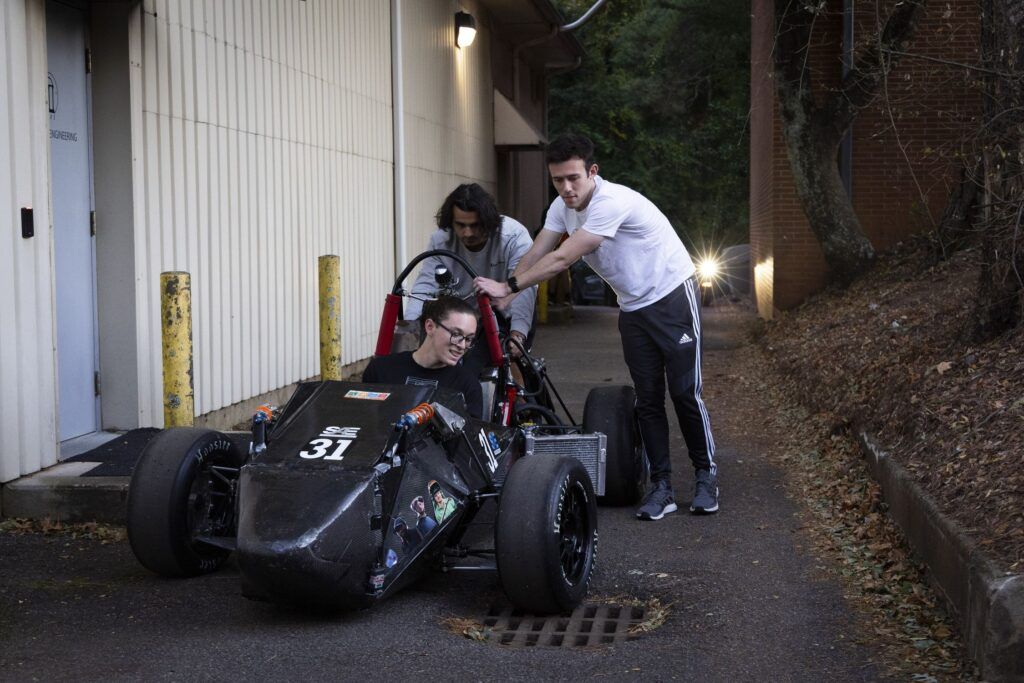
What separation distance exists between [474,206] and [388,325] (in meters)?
0.93

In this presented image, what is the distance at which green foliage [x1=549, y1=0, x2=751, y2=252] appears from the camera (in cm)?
3241

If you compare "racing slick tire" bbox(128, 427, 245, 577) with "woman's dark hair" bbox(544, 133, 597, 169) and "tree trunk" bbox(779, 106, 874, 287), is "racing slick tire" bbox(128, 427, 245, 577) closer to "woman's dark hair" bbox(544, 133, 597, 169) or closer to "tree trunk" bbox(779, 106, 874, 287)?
"woman's dark hair" bbox(544, 133, 597, 169)

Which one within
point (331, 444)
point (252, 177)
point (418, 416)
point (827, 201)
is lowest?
point (331, 444)

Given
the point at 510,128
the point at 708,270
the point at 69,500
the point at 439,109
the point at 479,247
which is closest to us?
the point at 69,500

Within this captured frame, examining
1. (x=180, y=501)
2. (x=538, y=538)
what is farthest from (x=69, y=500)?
(x=538, y=538)

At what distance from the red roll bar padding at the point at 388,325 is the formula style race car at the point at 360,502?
68 cm

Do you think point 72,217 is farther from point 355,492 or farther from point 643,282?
point 355,492

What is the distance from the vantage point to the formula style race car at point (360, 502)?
4.62 meters

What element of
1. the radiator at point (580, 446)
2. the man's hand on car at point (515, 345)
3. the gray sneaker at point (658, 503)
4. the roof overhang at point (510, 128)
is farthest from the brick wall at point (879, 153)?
the radiator at point (580, 446)

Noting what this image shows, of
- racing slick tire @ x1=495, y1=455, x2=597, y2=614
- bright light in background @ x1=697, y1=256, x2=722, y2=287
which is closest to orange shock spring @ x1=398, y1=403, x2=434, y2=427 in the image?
racing slick tire @ x1=495, y1=455, x2=597, y2=614

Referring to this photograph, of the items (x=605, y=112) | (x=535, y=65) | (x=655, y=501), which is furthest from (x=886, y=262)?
(x=605, y=112)

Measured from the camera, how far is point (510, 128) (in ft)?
71.3

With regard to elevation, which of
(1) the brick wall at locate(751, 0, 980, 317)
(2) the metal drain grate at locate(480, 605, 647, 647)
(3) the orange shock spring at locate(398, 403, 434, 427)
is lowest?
(2) the metal drain grate at locate(480, 605, 647, 647)

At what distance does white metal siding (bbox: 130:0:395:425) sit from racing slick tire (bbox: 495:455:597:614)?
373 centimetres
